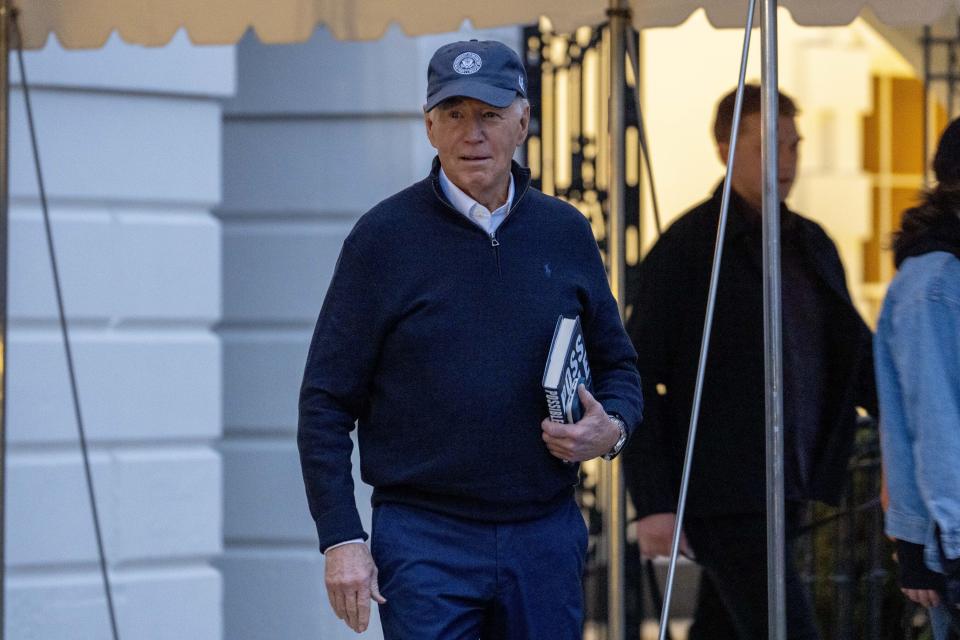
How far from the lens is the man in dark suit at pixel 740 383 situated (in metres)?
4.29

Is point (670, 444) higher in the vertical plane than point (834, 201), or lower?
lower

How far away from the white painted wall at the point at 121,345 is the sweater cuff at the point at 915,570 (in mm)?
2885

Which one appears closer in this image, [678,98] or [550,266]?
[550,266]

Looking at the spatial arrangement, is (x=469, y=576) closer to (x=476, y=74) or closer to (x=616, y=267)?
(x=476, y=74)

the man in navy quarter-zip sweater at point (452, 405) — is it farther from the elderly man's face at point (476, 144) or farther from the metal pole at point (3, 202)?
the metal pole at point (3, 202)

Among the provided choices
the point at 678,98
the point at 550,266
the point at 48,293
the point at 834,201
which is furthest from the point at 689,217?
the point at 834,201

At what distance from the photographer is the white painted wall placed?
5.34m

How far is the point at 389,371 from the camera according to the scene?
314cm

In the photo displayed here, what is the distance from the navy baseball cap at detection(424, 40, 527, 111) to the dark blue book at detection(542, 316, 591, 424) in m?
0.43

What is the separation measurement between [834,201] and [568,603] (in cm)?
813

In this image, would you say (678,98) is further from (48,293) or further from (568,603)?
(568,603)

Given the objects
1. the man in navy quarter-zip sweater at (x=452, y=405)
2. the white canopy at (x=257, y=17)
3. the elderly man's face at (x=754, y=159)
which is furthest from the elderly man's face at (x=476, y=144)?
the elderly man's face at (x=754, y=159)

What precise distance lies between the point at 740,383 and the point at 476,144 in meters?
1.41

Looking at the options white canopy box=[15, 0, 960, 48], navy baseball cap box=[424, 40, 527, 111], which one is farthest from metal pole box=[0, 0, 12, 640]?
navy baseball cap box=[424, 40, 527, 111]
